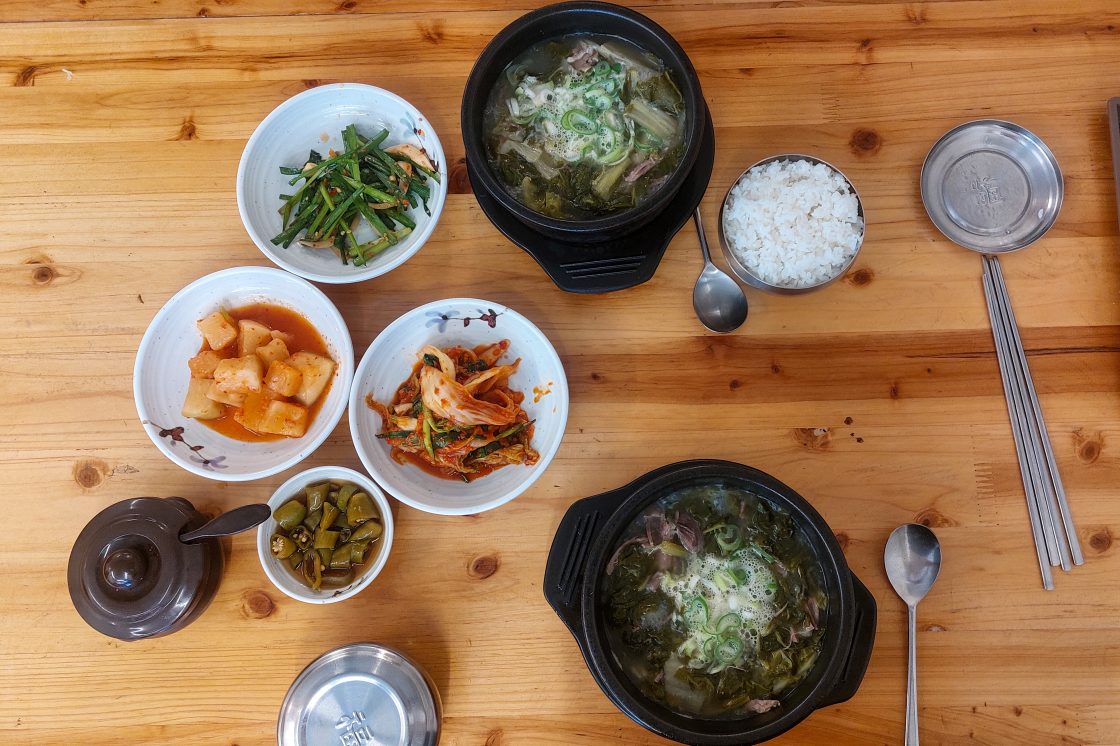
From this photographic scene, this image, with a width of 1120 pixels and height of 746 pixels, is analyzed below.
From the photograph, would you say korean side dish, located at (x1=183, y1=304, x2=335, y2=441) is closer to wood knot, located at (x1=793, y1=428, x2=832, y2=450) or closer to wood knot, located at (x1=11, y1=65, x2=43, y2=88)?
wood knot, located at (x1=11, y1=65, x2=43, y2=88)

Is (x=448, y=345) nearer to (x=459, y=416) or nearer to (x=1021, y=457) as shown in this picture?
(x=459, y=416)

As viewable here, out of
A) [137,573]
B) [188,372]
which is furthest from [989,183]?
[137,573]

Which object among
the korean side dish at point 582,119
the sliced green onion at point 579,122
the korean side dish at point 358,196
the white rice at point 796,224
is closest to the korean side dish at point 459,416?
the korean side dish at point 358,196

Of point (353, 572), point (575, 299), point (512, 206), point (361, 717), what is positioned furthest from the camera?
point (575, 299)

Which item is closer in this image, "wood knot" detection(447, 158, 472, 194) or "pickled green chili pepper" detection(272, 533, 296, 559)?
"pickled green chili pepper" detection(272, 533, 296, 559)

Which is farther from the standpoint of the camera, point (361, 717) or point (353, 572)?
point (353, 572)

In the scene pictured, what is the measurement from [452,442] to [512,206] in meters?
0.60

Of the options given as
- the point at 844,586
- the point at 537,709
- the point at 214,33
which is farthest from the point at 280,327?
the point at 844,586

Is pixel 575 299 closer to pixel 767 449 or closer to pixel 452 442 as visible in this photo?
pixel 452 442

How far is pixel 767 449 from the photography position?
1.98 m

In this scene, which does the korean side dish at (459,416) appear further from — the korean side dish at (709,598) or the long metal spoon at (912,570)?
the long metal spoon at (912,570)

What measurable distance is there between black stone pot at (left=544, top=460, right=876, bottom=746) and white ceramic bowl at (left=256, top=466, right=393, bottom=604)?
52cm

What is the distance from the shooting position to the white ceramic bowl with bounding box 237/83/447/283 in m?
1.87

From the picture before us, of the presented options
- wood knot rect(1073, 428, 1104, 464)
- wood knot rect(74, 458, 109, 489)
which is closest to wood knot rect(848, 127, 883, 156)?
wood knot rect(1073, 428, 1104, 464)
